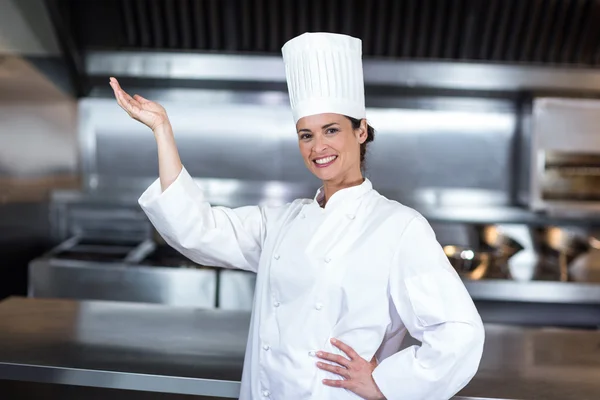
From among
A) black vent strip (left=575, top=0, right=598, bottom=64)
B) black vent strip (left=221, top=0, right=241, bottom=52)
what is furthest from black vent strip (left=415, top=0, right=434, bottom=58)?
black vent strip (left=221, top=0, right=241, bottom=52)

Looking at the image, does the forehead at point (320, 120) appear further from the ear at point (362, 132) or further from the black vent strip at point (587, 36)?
the black vent strip at point (587, 36)

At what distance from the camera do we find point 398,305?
1306 mm

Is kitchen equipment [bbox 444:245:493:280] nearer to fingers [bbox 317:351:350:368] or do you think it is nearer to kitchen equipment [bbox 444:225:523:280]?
kitchen equipment [bbox 444:225:523:280]

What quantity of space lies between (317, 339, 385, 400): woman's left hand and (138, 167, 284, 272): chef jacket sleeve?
36 cm

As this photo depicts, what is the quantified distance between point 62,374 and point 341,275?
2.32 feet

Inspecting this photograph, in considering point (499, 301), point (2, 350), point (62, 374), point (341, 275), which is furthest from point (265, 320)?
point (499, 301)

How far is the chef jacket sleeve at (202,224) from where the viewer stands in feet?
4.68

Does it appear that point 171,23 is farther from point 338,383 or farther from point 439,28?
point 338,383

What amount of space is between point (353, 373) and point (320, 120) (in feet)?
1.68

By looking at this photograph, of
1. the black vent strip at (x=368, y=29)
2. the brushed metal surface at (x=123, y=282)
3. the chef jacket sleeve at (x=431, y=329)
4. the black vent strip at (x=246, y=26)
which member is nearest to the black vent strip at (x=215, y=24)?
the black vent strip at (x=246, y=26)

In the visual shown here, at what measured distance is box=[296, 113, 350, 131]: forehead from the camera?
4.55 feet

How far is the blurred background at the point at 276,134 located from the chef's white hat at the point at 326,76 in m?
1.69

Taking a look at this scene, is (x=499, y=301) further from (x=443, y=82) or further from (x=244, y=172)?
(x=244, y=172)

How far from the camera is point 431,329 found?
4.15 ft
